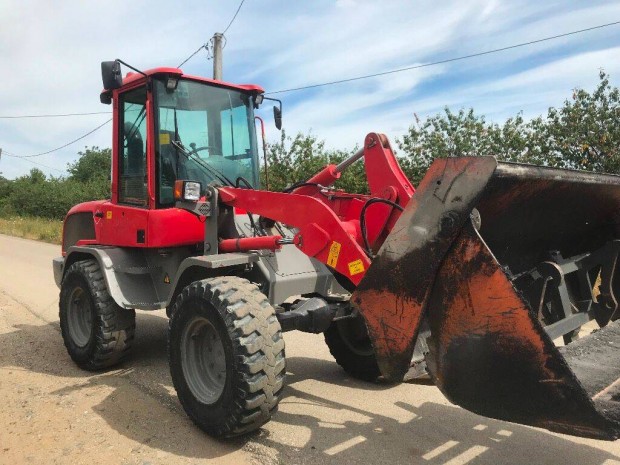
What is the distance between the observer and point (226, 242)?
435cm

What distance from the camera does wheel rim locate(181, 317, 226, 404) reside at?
372cm

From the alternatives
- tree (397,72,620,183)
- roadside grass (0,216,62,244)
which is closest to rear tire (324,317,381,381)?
tree (397,72,620,183)

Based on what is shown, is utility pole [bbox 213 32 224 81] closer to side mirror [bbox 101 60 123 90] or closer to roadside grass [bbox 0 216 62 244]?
roadside grass [bbox 0 216 62 244]

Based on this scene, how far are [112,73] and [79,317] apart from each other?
7.94 feet

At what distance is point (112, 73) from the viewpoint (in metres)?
4.43

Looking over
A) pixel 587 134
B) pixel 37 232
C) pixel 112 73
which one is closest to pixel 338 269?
pixel 112 73

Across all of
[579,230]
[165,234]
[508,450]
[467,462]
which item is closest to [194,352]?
[165,234]

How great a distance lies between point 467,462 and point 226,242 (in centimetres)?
236

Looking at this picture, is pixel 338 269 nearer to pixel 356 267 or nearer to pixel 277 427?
pixel 356 267

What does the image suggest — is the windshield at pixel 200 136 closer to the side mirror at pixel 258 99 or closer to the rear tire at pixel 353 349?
the side mirror at pixel 258 99

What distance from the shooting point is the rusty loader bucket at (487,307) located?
7.78 feet

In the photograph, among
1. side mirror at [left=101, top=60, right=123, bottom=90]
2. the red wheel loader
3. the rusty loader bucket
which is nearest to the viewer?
the rusty loader bucket

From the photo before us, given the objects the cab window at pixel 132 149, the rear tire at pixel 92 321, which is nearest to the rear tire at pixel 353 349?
the rear tire at pixel 92 321

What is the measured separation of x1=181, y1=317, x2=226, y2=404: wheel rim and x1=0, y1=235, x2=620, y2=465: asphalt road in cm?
31
